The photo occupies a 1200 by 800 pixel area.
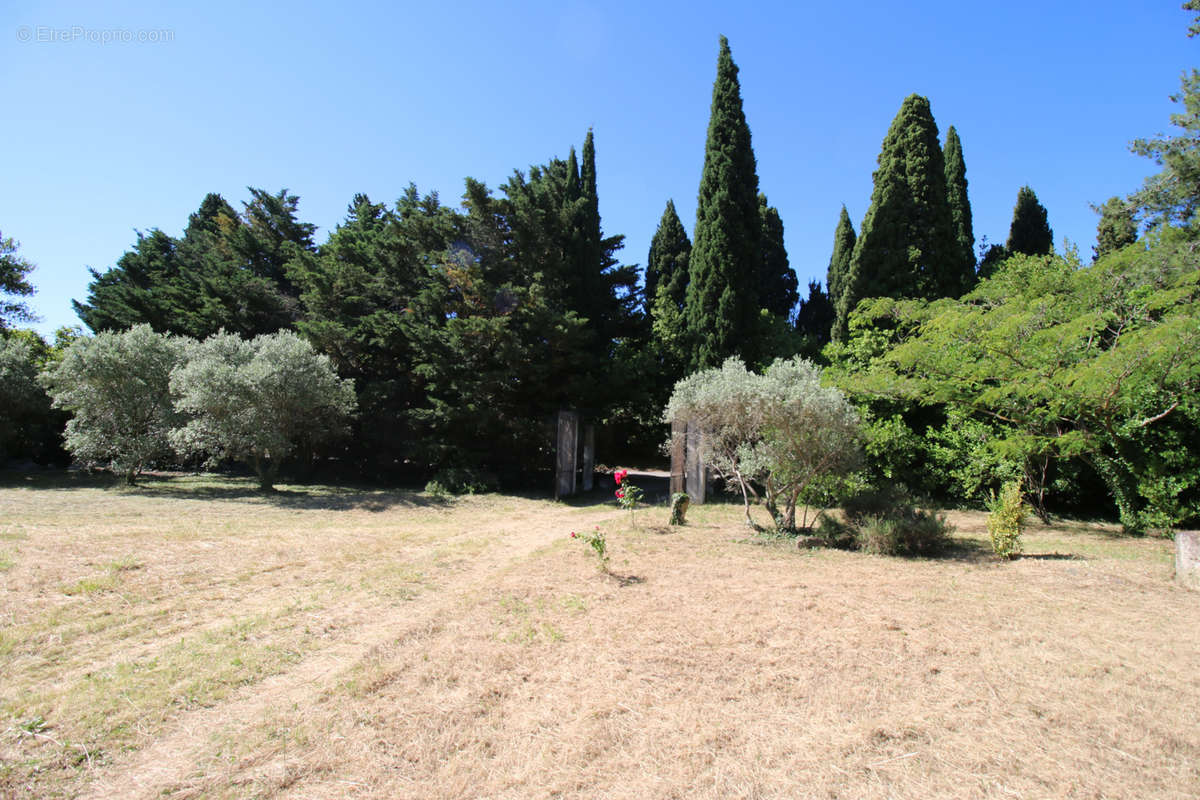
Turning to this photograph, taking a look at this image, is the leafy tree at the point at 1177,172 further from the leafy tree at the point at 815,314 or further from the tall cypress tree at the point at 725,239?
the leafy tree at the point at 815,314

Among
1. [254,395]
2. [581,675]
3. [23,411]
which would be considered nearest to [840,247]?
[254,395]

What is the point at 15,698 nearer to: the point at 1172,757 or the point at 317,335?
the point at 1172,757

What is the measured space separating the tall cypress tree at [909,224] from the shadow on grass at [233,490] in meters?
13.9

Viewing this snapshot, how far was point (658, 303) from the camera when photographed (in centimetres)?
2386

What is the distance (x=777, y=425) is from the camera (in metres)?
8.52

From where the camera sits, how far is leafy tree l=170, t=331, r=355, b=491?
1309cm

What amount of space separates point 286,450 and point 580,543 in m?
9.42

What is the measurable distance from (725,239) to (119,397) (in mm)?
17281

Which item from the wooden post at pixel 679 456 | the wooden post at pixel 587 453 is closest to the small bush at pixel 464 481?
the wooden post at pixel 587 453

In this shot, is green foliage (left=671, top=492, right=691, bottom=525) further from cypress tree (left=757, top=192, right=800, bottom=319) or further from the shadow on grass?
cypress tree (left=757, top=192, right=800, bottom=319)

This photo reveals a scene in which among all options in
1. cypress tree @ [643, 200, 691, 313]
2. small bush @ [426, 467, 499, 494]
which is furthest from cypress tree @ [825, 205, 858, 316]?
small bush @ [426, 467, 499, 494]

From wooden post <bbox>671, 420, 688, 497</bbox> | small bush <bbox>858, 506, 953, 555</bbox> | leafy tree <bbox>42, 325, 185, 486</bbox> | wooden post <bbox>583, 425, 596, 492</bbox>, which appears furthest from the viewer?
wooden post <bbox>583, 425, 596, 492</bbox>

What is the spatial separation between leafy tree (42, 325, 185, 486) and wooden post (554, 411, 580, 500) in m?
10.6

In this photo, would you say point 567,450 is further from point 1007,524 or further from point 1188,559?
point 1188,559
